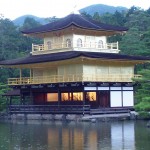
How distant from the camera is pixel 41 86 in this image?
163ft

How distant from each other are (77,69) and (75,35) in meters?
4.76

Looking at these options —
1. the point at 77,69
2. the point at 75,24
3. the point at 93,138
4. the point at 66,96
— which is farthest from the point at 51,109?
the point at 93,138

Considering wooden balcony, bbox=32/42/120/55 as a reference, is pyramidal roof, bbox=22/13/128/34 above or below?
above

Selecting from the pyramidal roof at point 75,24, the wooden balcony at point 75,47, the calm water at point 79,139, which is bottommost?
the calm water at point 79,139

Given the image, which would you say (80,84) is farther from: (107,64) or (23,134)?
(23,134)

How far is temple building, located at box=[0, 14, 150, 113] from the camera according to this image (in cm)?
4659

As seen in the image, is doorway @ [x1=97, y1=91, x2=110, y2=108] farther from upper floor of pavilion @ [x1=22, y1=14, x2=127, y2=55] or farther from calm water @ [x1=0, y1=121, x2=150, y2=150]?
calm water @ [x1=0, y1=121, x2=150, y2=150]

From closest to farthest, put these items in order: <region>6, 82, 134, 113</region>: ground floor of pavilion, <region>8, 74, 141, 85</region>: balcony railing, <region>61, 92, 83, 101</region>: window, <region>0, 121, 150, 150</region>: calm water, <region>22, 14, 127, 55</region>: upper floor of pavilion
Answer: <region>0, 121, 150, 150</region>: calm water < <region>8, 74, 141, 85</region>: balcony railing < <region>6, 82, 134, 113</region>: ground floor of pavilion < <region>61, 92, 83, 101</region>: window < <region>22, 14, 127, 55</region>: upper floor of pavilion

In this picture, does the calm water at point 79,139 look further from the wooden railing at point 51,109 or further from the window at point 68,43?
the window at point 68,43

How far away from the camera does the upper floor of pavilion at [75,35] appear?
50287 millimetres

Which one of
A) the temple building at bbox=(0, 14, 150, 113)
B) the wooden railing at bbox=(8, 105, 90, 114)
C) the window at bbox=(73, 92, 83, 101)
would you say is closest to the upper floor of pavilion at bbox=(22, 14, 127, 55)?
the temple building at bbox=(0, 14, 150, 113)

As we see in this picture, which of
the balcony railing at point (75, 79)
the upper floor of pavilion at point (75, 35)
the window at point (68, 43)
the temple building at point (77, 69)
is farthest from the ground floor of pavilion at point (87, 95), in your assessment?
the window at point (68, 43)

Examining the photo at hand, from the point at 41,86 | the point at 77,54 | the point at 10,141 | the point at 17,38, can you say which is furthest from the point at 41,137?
the point at 17,38

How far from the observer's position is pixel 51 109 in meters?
46.1
